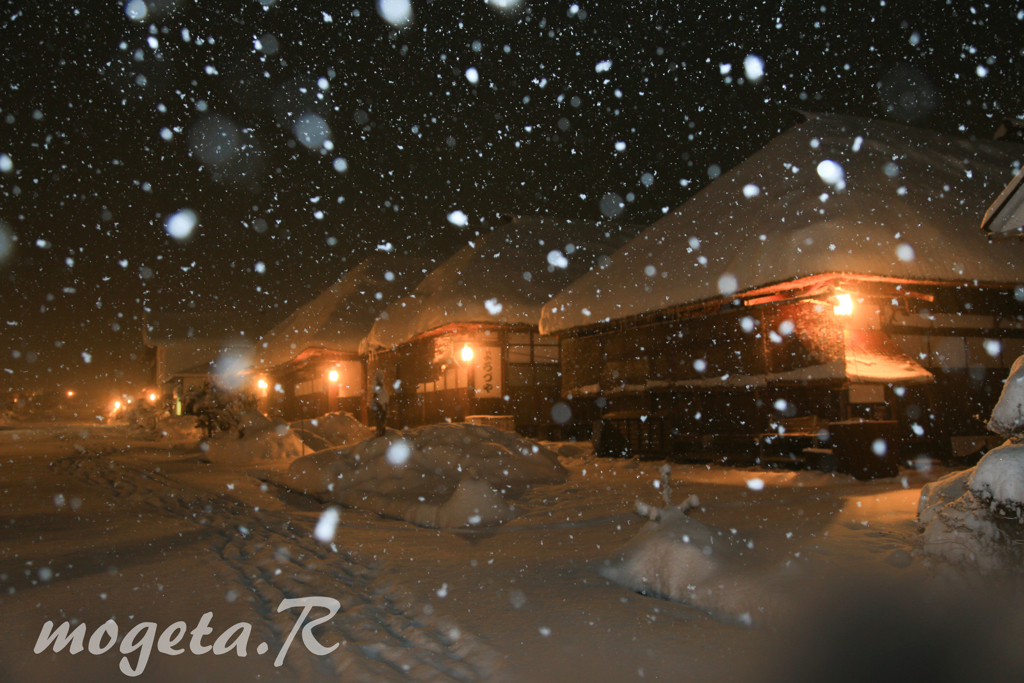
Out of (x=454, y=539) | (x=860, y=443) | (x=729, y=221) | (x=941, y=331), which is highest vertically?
(x=729, y=221)

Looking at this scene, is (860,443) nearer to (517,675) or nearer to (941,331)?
(941,331)

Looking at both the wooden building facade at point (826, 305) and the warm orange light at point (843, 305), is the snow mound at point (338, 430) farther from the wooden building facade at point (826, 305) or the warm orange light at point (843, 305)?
the warm orange light at point (843, 305)

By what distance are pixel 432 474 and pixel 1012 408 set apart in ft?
23.3

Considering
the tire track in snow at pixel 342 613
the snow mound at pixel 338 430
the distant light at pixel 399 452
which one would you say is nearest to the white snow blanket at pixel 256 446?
the snow mound at pixel 338 430

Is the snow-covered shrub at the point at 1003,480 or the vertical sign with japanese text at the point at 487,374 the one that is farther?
the vertical sign with japanese text at the point at 487,374

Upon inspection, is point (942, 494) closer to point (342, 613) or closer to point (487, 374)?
point (342, 613)

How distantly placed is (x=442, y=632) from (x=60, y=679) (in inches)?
76.4

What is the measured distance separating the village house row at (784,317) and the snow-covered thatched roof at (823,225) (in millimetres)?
43

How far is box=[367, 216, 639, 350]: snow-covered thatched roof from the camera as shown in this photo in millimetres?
17969

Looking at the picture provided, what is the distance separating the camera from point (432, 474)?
30.7ft

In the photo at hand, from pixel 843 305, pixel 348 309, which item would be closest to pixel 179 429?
pixel 348 309

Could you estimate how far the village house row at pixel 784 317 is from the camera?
382 inches

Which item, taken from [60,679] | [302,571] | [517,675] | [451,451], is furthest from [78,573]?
[451,451]

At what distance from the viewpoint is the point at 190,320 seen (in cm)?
5494
